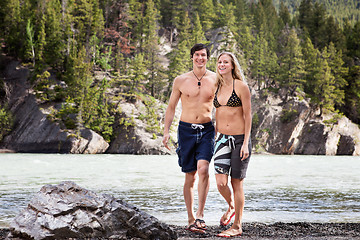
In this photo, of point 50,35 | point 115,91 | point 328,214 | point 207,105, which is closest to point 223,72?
point 207,105

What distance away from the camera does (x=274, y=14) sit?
86.8m

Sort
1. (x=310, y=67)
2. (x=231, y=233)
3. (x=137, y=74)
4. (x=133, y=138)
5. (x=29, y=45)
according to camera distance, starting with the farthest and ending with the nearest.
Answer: (x=310, y=67) → (x=137, y=74) → (x=29, y=45) → (x=133, y=138) → (x=231, y=233)

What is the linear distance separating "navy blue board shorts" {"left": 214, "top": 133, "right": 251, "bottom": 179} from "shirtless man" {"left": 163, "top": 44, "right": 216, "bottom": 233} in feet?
0.92

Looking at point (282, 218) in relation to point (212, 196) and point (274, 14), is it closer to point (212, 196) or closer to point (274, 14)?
point (212, 196)

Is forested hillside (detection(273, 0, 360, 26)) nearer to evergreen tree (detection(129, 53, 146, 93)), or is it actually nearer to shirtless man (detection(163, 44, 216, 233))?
evergreen tree (detection(129, 53, 146, 93))

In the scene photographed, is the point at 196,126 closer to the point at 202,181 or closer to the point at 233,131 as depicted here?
the point at 233,131

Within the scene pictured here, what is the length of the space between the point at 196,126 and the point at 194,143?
0.24 m

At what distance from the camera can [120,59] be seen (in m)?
50.7

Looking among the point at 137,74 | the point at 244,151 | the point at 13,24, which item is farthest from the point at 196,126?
the point at 13,24

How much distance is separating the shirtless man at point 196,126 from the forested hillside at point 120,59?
1376 inches

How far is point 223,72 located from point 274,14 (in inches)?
3391

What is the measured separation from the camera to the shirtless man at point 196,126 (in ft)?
18.8

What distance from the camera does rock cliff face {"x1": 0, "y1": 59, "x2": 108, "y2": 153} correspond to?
38.2 m

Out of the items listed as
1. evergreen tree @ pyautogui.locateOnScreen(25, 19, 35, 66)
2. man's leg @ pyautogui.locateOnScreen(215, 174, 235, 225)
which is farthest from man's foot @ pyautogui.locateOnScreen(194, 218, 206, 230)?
evergreen tree @ pyautogui.locateOnScreen(25, 19, 35, 66)
